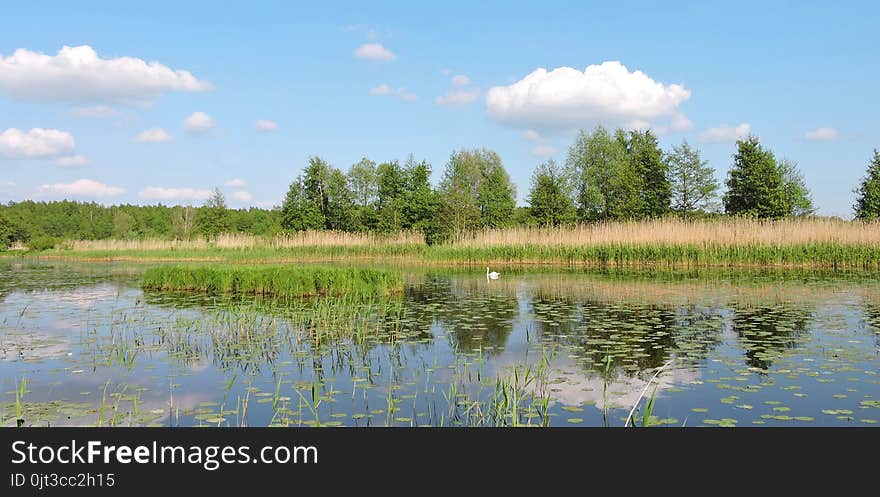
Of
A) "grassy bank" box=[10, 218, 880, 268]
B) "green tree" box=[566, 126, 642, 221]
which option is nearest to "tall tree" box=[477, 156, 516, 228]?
"green tree" box=[566, 126, 642, 221]

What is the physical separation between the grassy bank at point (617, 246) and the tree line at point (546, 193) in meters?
4.46

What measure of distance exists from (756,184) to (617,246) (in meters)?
14.8

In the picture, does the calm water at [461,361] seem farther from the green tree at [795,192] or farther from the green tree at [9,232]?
the green tree at [9,232]

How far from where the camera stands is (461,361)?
24.1 feet

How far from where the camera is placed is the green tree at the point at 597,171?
49.1 meters

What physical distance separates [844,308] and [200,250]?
36438 mm

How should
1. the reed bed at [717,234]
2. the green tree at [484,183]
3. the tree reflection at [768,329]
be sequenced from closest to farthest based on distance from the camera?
1. the tree reflection at [768,329]
2. the reed bed at [717,234]
3. the green tree at [484,183]

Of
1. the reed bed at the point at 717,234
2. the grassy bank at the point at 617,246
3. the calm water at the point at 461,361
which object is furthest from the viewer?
the reed bed at the point at 717,234

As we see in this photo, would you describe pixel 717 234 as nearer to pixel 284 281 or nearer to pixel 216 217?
pixel 284 281

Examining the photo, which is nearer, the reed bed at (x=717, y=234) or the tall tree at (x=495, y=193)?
the reed bed at (x=717, y=234)

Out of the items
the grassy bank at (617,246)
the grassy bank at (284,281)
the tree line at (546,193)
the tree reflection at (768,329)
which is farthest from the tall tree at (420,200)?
the tree reflection at (768,329)
